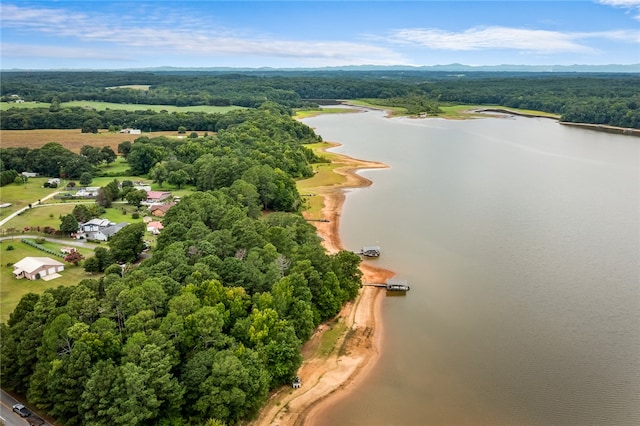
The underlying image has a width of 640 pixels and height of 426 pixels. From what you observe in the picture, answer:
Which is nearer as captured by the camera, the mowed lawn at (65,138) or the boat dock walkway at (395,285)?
the boat dock walkway at (395,285)

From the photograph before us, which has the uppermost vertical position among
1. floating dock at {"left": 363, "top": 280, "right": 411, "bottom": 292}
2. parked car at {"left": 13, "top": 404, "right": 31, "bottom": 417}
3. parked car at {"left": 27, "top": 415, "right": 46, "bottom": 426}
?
floating dock at {"left": 363, "top": 280, "right": 411, "bottom": 292}

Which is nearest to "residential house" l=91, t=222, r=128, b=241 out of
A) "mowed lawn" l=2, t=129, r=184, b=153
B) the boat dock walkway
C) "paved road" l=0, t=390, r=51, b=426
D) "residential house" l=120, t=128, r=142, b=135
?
"paved road" l=0, t=390, r=51, b=426

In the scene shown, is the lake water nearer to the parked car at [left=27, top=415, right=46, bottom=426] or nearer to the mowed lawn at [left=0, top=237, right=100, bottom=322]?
the parked car at [left=27, top=415, right=46, bottom=426]

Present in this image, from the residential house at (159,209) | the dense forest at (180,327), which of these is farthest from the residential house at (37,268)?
the residential house at (159,209)

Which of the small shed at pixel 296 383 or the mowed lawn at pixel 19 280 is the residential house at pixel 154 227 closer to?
the mowed lawn at pixel 19 280

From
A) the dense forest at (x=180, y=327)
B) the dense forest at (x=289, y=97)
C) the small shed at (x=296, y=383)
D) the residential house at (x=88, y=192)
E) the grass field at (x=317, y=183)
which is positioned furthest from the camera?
the dense forest at (x=289, y=97)

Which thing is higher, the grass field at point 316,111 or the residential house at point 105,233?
the grass field at point 316,111
